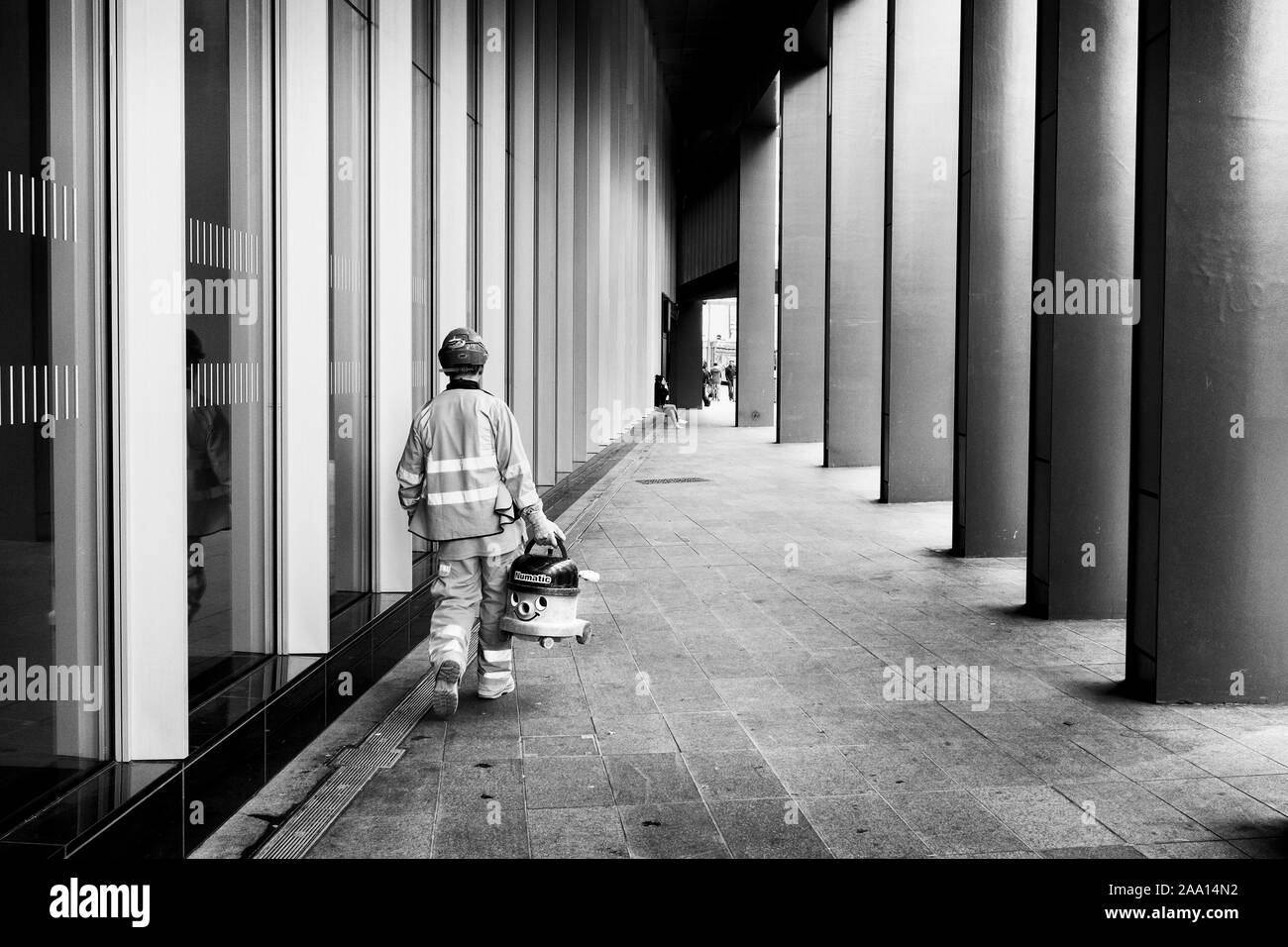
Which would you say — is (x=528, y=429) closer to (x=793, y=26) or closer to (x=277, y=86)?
(x=277, y=86)

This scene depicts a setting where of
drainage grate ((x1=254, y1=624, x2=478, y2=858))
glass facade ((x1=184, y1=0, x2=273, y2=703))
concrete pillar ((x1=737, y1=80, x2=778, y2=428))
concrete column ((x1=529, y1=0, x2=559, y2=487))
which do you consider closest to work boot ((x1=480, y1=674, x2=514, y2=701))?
drainage grate ((x1=254, y1=624, x2=478, y2=858))

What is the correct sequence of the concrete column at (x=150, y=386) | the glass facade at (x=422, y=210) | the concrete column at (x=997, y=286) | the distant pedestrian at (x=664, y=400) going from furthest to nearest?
the distant pedestrian at (x=664, y=400), the concrete column at (x=997, y=286), the glass facade at (x=422, y=210), the concrete column at (x=150, y=386)

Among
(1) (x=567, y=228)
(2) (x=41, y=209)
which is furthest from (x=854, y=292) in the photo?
(2) (x=41, y=209)

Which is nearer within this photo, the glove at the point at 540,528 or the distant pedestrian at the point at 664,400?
the glove at the point at 540,528

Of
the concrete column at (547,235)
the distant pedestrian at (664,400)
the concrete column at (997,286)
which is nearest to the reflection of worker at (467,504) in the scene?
the concrete column at (997,286)

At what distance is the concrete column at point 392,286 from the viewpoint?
7.53 metres

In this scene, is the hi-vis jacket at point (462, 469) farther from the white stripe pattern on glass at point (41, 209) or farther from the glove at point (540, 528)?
the white stripe pattern on glass at point (41, 209)

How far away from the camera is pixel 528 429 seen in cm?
1355

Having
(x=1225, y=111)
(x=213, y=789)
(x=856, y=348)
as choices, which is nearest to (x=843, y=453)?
(x=856, y=348)

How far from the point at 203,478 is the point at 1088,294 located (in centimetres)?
560

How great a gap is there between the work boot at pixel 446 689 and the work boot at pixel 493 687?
0.33 metres
